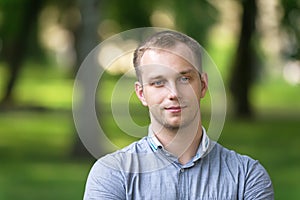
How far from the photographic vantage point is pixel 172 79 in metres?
2.89

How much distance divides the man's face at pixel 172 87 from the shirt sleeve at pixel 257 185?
0.29 m

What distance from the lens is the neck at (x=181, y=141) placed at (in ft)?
9.63

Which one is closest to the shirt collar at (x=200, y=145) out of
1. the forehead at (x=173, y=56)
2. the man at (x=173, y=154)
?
the man at (x=173, y=154)

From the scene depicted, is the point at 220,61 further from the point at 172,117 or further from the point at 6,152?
the point at 172,117

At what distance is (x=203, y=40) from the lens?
49.5ft

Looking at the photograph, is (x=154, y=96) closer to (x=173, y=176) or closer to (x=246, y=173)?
(x=173, y=176)

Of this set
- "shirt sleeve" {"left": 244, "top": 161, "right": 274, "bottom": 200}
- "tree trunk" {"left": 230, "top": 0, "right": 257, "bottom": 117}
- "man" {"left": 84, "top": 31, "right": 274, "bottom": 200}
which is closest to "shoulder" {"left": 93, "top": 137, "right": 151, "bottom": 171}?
"man" {"left": 84, "top": 31, "right": 274, "bottom": 200}

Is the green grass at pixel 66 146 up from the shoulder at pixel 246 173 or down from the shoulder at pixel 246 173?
up

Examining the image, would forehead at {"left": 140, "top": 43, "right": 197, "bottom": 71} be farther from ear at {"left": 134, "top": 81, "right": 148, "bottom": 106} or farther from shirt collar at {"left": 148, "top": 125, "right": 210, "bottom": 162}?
shirt collar at {"left": 148, "top": 125, "right": 210, "bottom": 162}

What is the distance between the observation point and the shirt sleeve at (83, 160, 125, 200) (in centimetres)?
293

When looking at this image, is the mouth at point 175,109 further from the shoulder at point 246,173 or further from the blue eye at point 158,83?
the shoulder at point 246,173

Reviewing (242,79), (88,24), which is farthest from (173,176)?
(242,79)

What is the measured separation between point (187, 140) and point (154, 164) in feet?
0.46

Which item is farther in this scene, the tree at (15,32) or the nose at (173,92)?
the tree at (15,32)
